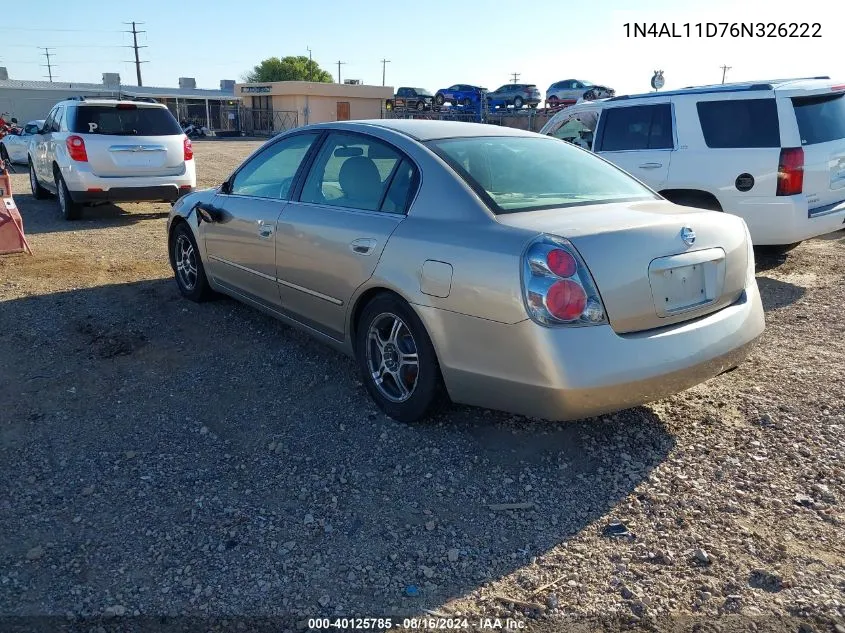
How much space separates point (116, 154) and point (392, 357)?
7496mm

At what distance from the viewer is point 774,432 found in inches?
145

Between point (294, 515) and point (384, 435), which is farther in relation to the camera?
point (384, 435)

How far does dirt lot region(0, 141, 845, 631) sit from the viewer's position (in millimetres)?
2502

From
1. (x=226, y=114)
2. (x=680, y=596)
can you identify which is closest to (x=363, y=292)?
(x=680, y=596)

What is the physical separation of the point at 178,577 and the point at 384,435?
1.35 m

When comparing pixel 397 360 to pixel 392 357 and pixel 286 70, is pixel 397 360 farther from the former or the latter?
pixel 286 70

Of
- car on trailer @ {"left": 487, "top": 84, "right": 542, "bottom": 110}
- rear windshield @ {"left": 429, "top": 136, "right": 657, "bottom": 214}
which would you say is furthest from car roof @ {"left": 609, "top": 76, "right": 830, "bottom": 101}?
car on trailer @ {"left": 487, "top": 84, "right": 542, "bottom": 110}

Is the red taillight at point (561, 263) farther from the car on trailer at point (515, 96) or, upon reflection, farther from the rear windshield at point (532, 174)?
the car on trailer at point (515, 96)

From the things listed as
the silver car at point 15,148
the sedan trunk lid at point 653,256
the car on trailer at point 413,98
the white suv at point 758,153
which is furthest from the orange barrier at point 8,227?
the car on trailer at point 413,98

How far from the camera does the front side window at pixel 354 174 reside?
13.0ft

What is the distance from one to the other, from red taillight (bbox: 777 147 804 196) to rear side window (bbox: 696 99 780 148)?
0.16 m

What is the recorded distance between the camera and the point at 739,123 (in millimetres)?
6742

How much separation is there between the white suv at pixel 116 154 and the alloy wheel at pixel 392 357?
7.19m

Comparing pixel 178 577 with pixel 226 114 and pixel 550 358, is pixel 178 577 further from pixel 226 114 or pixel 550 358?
pixel 226 114
